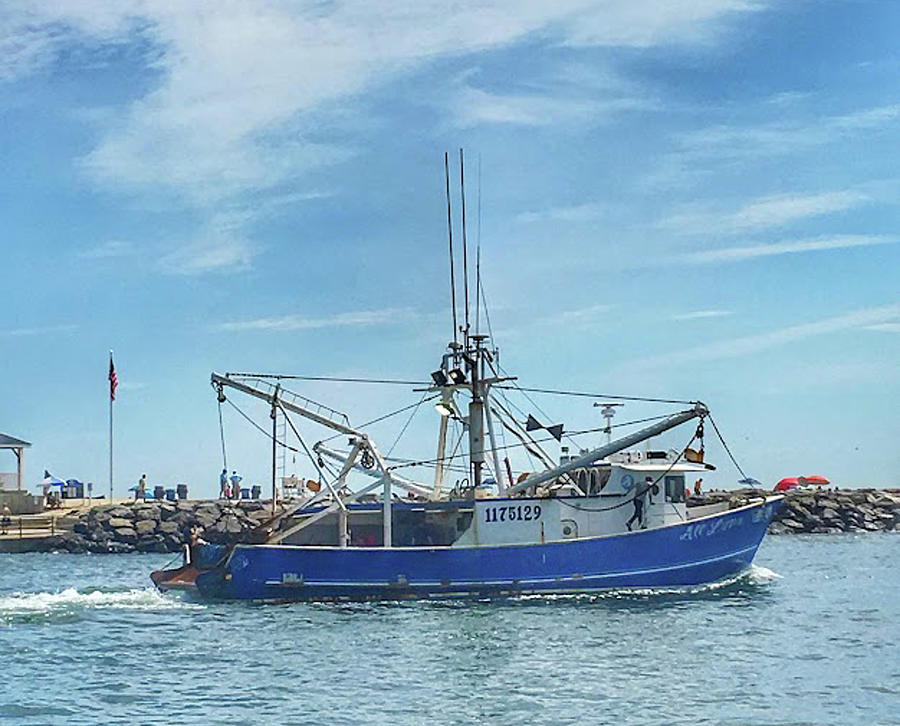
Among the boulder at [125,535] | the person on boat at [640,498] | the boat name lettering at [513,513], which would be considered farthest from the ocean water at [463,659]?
the boulder at [125,535]

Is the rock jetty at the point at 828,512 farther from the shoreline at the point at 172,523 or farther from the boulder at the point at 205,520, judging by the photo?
the boulder at the point at 205,520

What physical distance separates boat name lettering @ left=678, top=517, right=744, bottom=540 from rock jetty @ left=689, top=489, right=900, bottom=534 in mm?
31981

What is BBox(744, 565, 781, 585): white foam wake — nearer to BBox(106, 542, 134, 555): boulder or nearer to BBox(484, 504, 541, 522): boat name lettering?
BBox(484, 504, 541, 522): boat name lettering

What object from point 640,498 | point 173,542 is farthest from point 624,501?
point 173,542

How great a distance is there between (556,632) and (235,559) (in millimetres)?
9584

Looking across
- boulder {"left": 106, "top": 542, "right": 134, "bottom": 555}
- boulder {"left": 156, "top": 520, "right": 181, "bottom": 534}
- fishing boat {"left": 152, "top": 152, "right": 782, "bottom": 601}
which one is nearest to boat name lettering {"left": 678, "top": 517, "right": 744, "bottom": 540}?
fishing boat {"left": 152, "top": 152, "right": 782, "bottom": 601}

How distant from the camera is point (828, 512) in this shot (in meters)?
74.5

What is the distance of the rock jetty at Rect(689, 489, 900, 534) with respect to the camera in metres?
73.1

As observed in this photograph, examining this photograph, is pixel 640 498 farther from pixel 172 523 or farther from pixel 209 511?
pixel 209 511

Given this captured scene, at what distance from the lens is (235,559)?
34938 millimetres

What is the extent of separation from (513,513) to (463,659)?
387 inches

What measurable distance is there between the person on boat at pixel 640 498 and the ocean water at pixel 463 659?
1927 mm

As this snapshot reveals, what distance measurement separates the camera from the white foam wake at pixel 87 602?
34719 mm

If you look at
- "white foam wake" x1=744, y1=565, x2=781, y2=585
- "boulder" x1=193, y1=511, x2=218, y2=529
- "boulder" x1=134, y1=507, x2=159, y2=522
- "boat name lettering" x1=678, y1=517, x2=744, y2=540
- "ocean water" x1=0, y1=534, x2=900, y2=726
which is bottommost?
"ocean water" x1=0, y1=534, x2=900, y2=726
